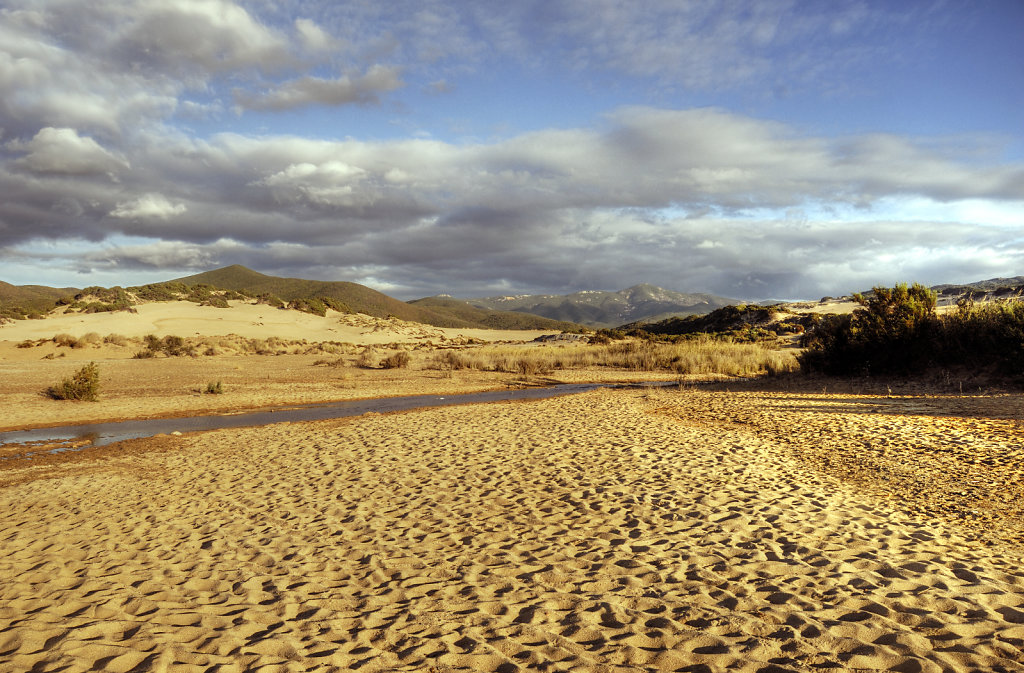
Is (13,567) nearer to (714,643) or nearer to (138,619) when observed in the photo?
(138,619)

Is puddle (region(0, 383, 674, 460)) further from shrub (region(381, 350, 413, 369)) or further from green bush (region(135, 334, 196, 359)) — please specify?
green bush (region(135, 334, 196, 359))

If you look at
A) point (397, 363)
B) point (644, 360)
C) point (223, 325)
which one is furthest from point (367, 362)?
point (223, 325)

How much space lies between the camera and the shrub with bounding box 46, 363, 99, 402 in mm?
20031

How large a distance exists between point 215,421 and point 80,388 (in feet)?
22.9

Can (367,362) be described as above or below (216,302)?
below

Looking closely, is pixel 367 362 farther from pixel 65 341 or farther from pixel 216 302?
pixel 216 302

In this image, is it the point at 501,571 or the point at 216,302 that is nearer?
the point at 501,571

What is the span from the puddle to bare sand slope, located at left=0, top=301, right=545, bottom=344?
33.0m

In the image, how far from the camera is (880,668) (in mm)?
3914

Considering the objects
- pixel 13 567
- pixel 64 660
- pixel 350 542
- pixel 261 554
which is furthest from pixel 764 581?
pixel 13 567

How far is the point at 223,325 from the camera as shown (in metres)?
53.0

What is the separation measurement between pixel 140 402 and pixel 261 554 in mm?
17566

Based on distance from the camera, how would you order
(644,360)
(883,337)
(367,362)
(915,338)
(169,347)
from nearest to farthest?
Result: (915,338) < (883,337) < (644,360) < (367,362) < (169,347)

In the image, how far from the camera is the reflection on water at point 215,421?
48.1 ft
